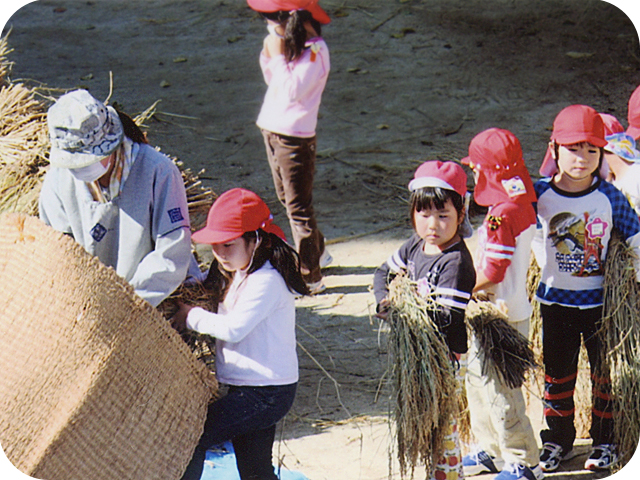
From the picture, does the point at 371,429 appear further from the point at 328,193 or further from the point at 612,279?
the point at 328,193

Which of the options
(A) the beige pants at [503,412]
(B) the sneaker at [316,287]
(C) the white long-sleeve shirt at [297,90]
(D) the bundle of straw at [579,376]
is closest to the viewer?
(A) the beige pants at [503,412]

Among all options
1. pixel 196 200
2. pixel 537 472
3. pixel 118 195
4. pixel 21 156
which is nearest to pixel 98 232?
pixel 118 195

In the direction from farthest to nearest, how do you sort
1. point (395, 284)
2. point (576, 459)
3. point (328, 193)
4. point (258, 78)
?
point (258, 78) < point (328, 193) < point (576, 459) < point (395, 284)

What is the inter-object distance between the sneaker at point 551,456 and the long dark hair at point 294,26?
2.45 metres

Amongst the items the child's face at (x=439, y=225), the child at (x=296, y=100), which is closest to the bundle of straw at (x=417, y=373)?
the child's face at (x=439, y=225)

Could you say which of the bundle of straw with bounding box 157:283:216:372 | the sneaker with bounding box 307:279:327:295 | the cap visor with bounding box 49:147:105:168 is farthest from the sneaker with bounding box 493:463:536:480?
the sneaker with bounding box 307:279:327:295

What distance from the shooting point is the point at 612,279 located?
3369mm

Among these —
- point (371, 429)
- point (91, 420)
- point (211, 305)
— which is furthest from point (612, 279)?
point (91, 420)

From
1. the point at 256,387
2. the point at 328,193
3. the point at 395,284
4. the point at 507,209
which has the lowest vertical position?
the point at 328,193

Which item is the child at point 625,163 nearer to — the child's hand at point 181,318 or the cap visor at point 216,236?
the cap visor at point 216,236

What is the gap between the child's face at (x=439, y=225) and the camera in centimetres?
309

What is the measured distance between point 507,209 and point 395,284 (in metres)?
0.48

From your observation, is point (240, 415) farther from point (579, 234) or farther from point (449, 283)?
point (579, 234)

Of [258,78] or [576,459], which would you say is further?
[258,78]
